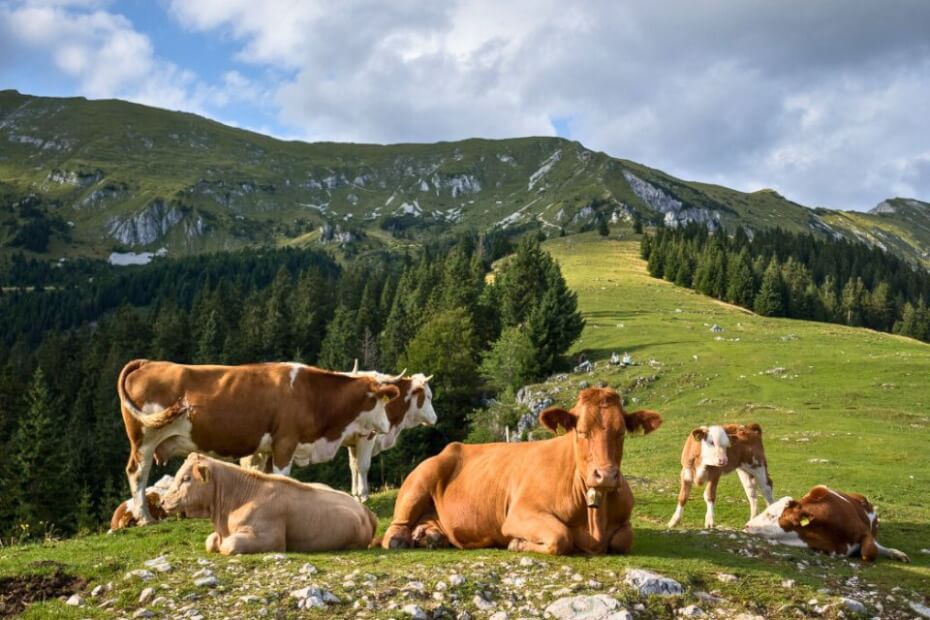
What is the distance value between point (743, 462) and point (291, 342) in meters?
97.6

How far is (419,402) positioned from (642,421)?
15.4 metres

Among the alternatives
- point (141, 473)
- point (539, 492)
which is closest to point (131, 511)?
point (141, 473)

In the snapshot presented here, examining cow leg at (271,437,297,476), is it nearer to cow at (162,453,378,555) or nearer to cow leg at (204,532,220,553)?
cow at (162,453,378,555)

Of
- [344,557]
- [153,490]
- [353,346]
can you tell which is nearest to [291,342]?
[353,346]

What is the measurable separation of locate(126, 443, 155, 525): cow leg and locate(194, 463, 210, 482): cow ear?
4770 millimetres

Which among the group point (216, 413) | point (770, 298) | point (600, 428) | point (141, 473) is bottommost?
point (141, 473)

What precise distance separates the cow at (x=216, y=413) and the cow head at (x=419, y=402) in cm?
856

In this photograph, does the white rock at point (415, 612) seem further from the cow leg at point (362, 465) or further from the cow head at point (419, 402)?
the cow head at point (419, 402)

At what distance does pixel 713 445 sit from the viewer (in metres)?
15.5

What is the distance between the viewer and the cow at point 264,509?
32.4ft

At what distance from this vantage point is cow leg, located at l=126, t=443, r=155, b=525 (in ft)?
46.9

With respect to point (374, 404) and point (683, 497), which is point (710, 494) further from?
point (374, 404)

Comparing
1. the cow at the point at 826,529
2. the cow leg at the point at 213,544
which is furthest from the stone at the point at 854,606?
the cow leg at the point at 213,544

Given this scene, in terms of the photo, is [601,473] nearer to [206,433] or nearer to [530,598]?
[530,598]
